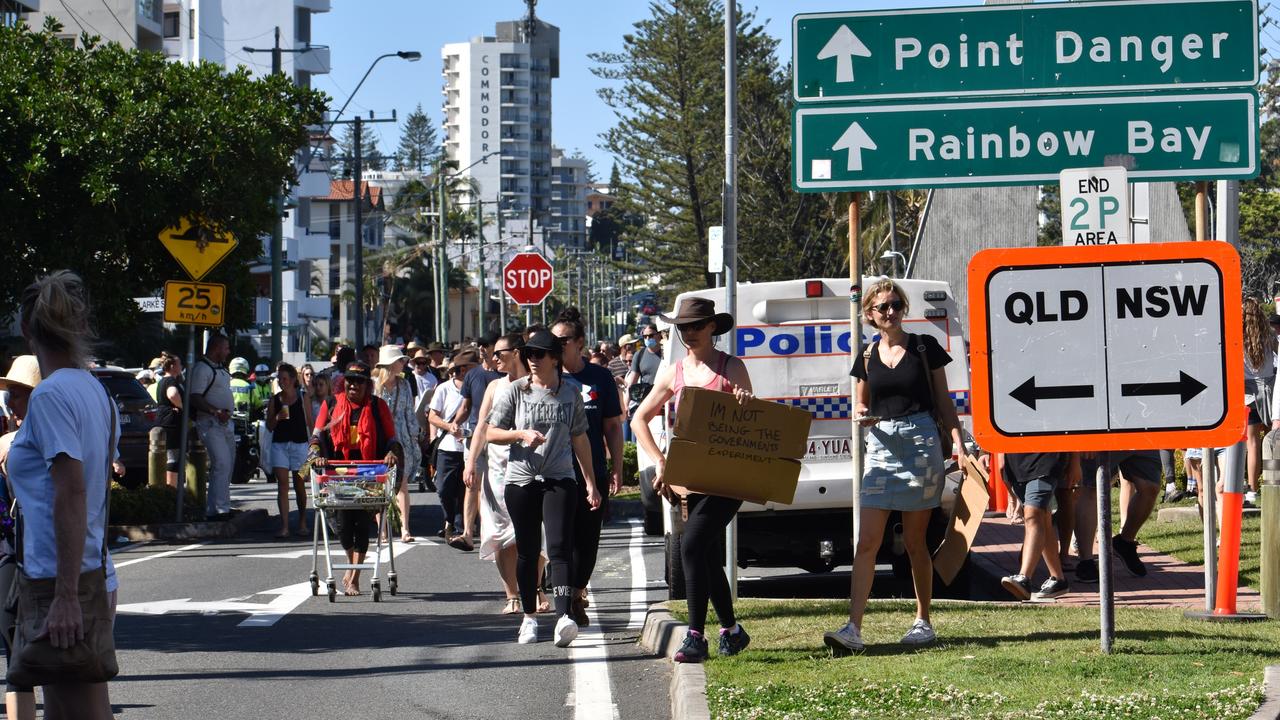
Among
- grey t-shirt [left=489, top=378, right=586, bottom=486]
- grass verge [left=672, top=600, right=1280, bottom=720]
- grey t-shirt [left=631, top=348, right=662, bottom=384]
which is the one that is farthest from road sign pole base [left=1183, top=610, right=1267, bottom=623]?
grey t-shirt [left=631, top=348, right=662, bottom=384]

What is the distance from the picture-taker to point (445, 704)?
8133 millimetres

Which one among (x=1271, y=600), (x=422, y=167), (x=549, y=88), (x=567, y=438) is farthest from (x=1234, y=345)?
(x=549, y=88)

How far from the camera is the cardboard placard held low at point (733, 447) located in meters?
8.59

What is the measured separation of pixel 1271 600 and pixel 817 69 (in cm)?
384

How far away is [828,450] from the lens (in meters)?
12.0

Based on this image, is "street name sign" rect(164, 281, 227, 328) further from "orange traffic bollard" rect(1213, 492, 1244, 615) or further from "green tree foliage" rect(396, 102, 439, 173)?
"green tree foliage" rect(396, 102, 439, 173)

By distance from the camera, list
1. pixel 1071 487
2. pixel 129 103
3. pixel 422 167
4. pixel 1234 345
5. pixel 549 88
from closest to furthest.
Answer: pixel 1234 345, pixel 1071 487, pixel 129 103, pixel 422 167, pixel 549 88

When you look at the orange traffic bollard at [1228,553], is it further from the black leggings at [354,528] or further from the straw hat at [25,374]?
the straw hat at [25,374]

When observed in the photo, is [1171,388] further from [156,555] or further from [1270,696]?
[156,555]

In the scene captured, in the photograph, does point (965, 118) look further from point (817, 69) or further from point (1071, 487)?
point (1071, 487)

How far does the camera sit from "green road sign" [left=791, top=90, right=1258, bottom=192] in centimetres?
973

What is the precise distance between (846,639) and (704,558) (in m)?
0.80

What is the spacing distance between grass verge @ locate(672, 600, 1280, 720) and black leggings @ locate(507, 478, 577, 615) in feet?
3.56

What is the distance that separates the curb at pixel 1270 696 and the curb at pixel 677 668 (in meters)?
2.12
